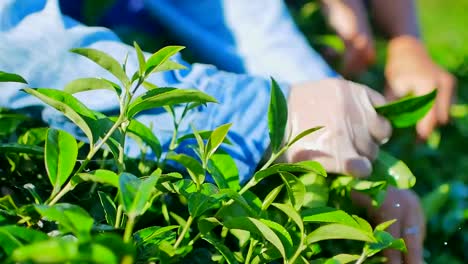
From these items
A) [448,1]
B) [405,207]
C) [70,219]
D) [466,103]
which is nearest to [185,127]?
[405,207]

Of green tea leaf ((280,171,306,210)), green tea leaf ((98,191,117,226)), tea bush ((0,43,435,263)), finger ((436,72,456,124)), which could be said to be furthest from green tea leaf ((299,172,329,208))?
finger ((436,72,456,124))

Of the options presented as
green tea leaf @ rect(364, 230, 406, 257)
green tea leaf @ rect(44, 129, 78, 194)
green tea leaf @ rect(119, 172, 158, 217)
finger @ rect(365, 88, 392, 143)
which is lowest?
finger @ rect(365, 88, 392, 143)

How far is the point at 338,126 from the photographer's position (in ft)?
2.47

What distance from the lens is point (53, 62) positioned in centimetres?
78

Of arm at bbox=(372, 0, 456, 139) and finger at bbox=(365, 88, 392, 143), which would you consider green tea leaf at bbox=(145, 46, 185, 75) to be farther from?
arm at bbox=(372, 0, 456, 139)

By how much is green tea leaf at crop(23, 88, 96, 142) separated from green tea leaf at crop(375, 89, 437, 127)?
32cm

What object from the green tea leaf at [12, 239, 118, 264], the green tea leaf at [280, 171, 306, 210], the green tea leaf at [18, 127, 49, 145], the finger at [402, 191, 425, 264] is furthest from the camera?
the finger at [402, 191, 425, 264]

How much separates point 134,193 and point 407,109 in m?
0.41

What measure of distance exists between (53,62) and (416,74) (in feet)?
2.68

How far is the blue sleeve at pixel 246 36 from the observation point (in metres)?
1.15

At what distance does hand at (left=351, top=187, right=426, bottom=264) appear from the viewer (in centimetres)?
80

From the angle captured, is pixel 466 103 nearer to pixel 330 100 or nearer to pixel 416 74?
pixel 416 74

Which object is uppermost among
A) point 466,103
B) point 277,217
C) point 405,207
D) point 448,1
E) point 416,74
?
point 277,217

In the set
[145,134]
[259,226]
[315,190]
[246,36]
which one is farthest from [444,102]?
[259,226]
